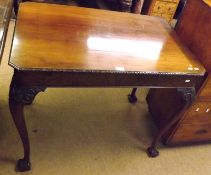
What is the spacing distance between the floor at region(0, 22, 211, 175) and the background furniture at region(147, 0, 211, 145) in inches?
4.3

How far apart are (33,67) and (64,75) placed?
0.41 ft

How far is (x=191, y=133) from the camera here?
168cm

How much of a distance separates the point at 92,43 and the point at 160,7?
201cm

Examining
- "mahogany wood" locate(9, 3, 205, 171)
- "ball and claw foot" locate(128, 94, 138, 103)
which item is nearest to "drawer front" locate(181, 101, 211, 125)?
"mahogany wood" locate(9, 3, 205, 171)

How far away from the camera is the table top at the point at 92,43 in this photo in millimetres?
1065

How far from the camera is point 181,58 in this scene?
1.28m

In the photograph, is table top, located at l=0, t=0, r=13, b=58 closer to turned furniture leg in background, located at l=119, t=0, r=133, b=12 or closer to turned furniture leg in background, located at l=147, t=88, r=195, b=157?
turned furniture leg in background, located at l=147, t=88, r=195, b=157

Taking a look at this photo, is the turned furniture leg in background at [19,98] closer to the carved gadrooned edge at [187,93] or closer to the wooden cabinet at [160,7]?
the carved gadrooned edge at [187,93]

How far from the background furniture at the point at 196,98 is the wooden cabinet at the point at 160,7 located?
141 cm

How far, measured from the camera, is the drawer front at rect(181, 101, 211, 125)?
1521 millimetres

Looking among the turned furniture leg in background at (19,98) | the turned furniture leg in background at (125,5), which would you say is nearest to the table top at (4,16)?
the turned furniture leg in background at (19,98)

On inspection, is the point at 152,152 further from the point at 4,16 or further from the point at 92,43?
the point at 4,16

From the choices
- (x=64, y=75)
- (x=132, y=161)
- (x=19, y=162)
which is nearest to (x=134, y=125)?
(x=132, y=161)

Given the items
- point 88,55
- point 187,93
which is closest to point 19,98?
point 88,55
